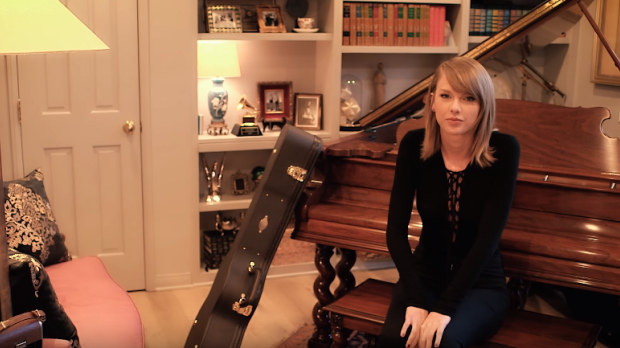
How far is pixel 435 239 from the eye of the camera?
239 centimetres

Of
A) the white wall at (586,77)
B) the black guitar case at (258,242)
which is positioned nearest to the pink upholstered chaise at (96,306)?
the black guitar case at (258,242)

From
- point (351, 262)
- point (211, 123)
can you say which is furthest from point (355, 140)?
point (211, 123)

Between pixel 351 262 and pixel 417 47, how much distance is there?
1.58 metres

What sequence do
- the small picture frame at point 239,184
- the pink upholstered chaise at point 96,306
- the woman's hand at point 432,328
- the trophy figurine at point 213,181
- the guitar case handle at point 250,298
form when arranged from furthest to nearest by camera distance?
the small picture frame at point 239,184 → the trophy figurine at point 213,181 → the guitar case handle at point 250,298 → the pink upholstered chaise at point 96,306 → the woman's hand at point 432,328

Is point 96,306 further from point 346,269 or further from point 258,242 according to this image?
point 346,269

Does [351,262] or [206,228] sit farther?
[206,228]

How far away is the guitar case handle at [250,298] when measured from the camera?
2.75 metres

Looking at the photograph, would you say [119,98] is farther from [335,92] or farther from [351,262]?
[351,262]

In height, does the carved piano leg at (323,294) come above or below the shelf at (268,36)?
below

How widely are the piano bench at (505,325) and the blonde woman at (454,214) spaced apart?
8cm

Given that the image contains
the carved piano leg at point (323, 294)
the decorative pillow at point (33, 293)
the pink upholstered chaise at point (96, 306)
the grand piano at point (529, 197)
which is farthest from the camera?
the carved piano leg at point (323, 294)

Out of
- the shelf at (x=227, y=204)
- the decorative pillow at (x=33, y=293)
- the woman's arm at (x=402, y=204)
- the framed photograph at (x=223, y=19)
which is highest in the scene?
the framed photograph at (x=223, y=19)

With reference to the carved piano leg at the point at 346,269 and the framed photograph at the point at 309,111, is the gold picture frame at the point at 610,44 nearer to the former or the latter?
the framed photograph at the point at 309,111

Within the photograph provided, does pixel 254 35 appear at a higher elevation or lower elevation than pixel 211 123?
higher
